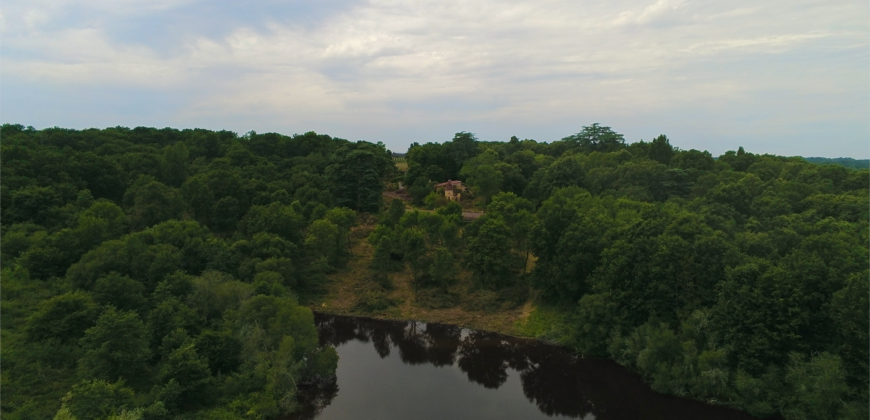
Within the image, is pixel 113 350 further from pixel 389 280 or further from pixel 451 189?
pixel 451 189

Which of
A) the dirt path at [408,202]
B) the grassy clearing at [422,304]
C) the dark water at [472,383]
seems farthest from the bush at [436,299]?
the dirt path at [408,202]

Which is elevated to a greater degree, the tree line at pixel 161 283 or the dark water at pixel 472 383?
the tree line at pixel 161 283

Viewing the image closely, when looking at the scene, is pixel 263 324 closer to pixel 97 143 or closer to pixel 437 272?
pixel 437 272

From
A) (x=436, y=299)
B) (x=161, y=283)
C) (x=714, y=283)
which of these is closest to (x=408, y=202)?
(x=436, y=299)

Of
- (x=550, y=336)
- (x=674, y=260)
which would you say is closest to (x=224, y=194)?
(x=550, y=336)

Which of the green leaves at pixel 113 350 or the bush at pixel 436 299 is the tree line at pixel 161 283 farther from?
the bush at pixel 436 299

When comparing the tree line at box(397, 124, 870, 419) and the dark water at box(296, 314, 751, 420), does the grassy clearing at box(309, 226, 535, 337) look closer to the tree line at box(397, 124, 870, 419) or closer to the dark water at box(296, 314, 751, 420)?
the dark water at box(296, 314, 751, 420)
